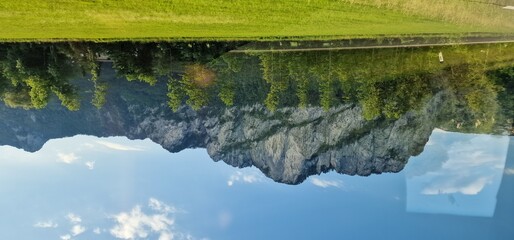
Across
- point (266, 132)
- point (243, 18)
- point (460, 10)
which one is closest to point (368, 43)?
point (460, 10)

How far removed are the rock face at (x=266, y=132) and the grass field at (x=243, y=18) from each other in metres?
3.41

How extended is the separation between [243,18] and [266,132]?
6140mm

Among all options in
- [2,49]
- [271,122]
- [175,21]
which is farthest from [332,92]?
[2,49]

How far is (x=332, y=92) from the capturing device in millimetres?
21359

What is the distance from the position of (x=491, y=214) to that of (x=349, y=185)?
6.46 metres

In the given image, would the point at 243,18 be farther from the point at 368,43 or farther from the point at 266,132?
the point at 266,132

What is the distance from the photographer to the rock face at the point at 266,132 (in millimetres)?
21297

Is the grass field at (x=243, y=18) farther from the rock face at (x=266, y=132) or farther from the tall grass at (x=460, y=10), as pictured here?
the rock face at (x=266, y=132)

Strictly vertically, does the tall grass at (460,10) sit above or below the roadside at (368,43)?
above

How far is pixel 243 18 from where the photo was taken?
65.1 ft

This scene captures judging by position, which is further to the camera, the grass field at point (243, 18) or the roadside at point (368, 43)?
the roadside at point (368, 43)

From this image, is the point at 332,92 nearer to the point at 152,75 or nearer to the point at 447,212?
the point at 447,212

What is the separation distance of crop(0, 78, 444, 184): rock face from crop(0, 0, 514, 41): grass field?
3.41 meters

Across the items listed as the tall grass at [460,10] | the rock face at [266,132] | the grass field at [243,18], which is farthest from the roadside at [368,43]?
the rock face at [266,132]
